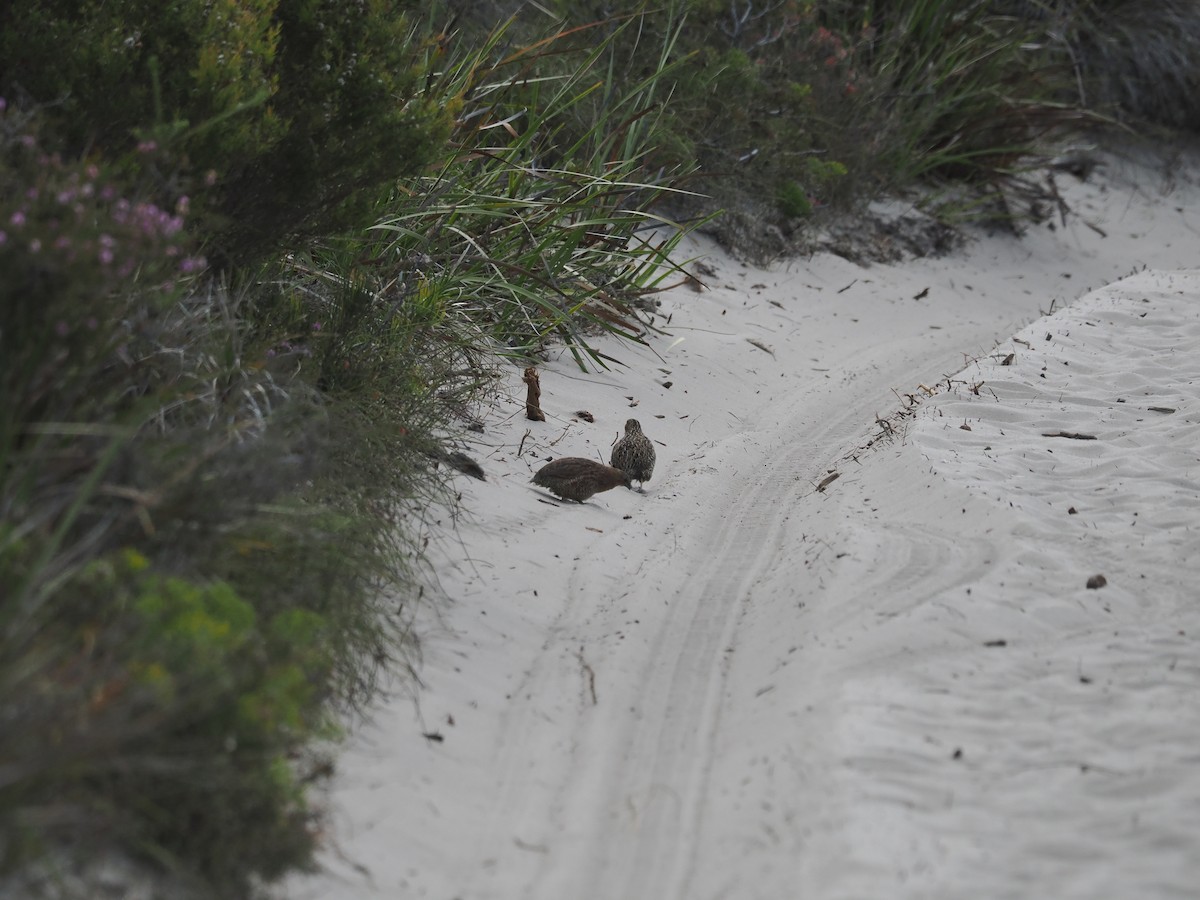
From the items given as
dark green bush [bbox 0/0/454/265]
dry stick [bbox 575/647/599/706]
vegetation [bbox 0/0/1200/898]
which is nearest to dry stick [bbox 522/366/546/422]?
vegetation [bbox 0/0/1200/898]

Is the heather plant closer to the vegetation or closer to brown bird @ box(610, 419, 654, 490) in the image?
the vegetation

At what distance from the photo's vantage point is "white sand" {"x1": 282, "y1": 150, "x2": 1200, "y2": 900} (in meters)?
2.78

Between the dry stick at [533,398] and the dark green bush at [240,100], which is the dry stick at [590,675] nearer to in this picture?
the dark green bush at [240,100]

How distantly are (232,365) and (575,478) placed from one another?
168cm

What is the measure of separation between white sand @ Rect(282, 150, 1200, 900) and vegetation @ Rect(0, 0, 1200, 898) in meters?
0.33

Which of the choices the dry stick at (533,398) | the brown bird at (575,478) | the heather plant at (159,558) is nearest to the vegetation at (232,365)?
the heather plant at (159,558)

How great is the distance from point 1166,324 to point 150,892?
7.32m

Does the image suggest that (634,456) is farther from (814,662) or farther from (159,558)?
(159,558)

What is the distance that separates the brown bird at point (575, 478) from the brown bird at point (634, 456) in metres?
0.17

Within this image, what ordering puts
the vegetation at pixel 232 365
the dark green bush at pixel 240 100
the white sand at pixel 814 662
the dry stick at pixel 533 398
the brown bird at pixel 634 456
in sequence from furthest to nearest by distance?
the dry stick at pixel 533 398 → the brown bird at pixel 634 456 → the dark green bush at pixel 240 100 → the white sand at pixel 814 662 → the vegetation at pixel 232 365

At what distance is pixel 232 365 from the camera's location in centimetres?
392

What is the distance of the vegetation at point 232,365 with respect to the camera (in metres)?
2.41

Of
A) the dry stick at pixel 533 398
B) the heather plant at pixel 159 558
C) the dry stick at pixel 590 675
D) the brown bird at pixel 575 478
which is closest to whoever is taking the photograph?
the heather plant at pixel 159 558

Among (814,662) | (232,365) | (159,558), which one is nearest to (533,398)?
(232,365)
